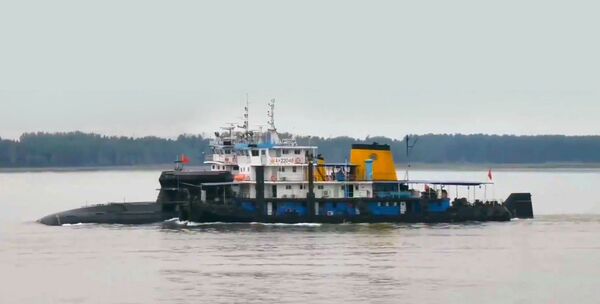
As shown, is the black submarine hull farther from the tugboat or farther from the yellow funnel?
the yellow funnel

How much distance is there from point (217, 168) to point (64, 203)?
132 feet

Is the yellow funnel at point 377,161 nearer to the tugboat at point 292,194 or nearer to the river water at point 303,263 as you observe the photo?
the tugboat at point 292,194

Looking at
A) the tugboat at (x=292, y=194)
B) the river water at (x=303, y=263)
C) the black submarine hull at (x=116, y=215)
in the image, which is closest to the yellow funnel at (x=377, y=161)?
the tugboat at (x=292, y=194)

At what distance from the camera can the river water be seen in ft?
158

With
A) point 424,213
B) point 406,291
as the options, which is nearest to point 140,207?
point 424,213

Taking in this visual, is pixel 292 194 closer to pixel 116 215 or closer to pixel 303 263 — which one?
pixel 116 215

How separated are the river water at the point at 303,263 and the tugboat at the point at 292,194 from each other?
115 cm

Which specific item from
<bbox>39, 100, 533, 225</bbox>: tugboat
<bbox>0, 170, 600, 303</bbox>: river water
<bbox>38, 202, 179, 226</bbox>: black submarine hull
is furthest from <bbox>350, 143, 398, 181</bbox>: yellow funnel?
<bbox>38, 202, 179, 226</bbox>: black submarine hull

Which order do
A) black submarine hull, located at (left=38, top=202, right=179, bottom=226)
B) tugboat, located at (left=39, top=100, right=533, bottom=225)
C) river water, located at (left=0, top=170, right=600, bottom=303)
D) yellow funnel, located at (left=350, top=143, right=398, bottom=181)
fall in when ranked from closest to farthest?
1. river water, located at (left=0, top=170, right=600, bottom=303)
2. tugboat, located at (left=39, top=100, right=533, bottom=225)
3. yellow funnel, located at (left=350, top=143, right=398, bottom=181)
4. black submarine hull, located at (left=38, top=202, right=179, bottom=226)

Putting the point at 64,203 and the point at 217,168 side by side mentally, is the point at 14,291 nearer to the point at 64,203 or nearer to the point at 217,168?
the point at 217,168

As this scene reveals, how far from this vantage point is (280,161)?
7606cm

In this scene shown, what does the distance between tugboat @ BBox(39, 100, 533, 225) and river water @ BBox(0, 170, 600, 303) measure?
3.76 feet

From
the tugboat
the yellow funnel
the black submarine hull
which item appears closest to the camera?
the tugboat

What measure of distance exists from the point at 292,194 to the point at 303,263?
19.5 metres
